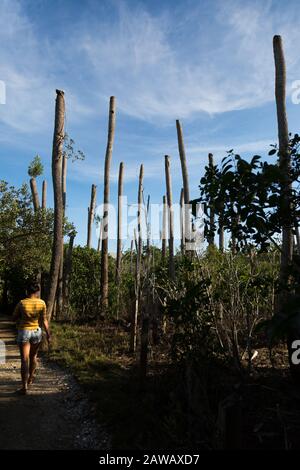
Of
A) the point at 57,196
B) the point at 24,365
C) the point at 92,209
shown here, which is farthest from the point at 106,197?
the point at 92,209

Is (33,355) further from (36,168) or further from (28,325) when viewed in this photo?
(36,168)

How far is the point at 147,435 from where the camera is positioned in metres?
3.85

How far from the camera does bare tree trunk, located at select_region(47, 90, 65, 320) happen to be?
9.46 m

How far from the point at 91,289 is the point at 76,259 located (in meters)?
1.57

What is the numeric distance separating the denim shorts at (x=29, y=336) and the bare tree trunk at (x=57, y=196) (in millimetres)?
3835

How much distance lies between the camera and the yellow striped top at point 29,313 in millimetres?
5582

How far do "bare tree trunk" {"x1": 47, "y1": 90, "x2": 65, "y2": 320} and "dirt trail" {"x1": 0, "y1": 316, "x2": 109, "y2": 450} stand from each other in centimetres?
288

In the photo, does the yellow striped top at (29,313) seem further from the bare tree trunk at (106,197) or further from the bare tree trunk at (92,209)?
the bare tree trunk at (92,209)

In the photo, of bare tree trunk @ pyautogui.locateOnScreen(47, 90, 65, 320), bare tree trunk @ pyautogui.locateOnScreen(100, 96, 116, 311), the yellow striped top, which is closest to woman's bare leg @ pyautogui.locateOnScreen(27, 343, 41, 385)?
the yellow striped top

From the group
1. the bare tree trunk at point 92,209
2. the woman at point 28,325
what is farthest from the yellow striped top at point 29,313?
the bare tree trunk at point 92,209

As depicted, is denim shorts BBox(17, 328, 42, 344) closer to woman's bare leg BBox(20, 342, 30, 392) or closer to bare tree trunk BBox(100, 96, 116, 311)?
woman's bare leg BBox(20, 342, 30, 392)

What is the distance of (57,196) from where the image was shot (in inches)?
378

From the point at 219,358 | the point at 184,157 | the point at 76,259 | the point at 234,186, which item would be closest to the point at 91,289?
the point at 76,259
